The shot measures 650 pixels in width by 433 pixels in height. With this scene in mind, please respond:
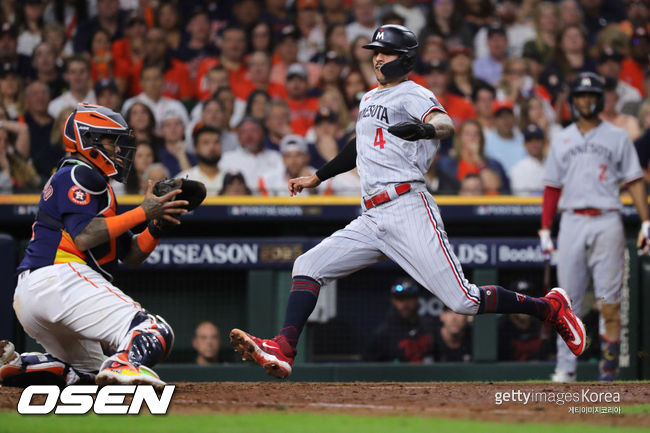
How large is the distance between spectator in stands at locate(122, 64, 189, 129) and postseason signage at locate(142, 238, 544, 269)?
1.61 meters

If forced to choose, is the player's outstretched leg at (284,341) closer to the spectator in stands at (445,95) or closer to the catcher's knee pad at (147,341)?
the catcher's knee pad at (147,341)

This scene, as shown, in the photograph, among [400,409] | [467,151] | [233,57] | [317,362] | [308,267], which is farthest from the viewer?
[233,57]

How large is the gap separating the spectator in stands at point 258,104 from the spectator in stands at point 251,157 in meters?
0.13

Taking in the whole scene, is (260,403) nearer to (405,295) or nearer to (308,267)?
(308,267)

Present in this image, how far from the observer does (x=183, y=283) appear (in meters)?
7.30

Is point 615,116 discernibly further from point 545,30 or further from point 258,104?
point 258,104

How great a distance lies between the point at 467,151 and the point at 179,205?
13.7 feet

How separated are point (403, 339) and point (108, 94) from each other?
3.39 meters

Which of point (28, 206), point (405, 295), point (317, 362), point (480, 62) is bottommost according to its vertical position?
point (317, 362)

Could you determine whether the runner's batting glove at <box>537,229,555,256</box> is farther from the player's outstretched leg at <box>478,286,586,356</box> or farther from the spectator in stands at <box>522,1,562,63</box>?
the spectator in stands at <box>522,1,562,63</box>

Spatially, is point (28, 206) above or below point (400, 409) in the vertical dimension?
above

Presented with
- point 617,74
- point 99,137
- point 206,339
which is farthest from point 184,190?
point 617,74

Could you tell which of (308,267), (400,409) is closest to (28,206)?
(308,267)

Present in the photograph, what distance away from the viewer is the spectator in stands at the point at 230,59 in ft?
29.6
